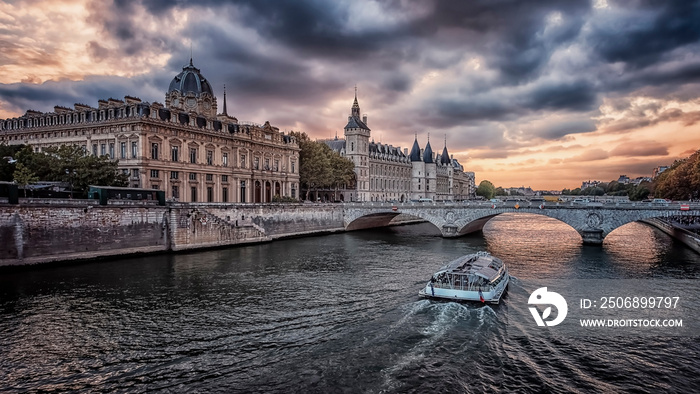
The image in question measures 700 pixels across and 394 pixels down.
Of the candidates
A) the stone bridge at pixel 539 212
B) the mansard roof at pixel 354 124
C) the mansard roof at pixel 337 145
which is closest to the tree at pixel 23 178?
the stone bridge at pixel 539 212

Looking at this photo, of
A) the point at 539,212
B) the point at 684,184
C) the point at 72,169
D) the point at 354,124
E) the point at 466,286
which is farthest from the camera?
the point at 354,124

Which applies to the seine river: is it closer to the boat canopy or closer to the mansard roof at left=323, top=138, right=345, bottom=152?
the boat canopy

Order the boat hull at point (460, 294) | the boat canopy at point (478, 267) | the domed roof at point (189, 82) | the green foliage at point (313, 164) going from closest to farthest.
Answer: the boat hull at point (460, 294), the boat canopy at point (478, 267), the domed roof at point (189, 82), the green foliage at point (313, 164)

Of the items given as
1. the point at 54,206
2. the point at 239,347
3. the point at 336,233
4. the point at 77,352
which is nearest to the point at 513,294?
the point at 239,347

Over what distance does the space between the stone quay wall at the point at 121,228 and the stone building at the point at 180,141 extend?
1221 centimetres

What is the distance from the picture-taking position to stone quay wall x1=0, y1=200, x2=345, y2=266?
3719cm

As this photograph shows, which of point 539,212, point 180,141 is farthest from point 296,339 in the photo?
point 180,141

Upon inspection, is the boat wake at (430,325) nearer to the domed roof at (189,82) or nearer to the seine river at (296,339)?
the seine river at (296,339)

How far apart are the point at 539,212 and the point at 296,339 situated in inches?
1851

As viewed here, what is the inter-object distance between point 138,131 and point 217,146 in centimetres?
1401

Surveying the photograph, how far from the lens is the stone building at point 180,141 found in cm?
5925

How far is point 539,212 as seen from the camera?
5822 cm

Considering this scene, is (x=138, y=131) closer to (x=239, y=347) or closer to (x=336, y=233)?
(x=336, y=233)

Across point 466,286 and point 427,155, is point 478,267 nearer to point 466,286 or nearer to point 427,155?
point 466,286
